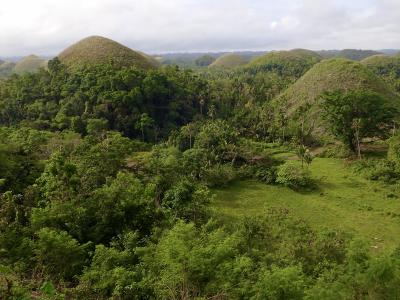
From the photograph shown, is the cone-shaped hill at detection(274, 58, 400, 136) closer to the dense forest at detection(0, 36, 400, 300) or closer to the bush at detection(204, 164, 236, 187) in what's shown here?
the dense forest at detection(0, 36, 400, 300)

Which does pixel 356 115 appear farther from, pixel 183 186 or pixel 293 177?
pixel 183 186

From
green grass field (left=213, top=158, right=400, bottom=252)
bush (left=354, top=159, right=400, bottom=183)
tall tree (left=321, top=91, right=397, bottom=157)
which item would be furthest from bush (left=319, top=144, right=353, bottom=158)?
bush (left=354, top=159, right=400, bottom=183)

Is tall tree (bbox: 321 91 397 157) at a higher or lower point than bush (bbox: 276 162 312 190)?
higher

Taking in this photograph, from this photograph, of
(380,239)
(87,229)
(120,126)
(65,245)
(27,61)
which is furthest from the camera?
(27,61)

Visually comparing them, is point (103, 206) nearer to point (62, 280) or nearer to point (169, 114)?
point (62, 280)

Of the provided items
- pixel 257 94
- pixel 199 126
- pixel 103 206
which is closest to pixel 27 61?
pixel 257 94

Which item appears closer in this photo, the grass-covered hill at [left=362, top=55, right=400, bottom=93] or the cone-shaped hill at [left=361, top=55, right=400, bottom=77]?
the grass-covered hill at [left=362, top=55, right=400, bottom=93]
